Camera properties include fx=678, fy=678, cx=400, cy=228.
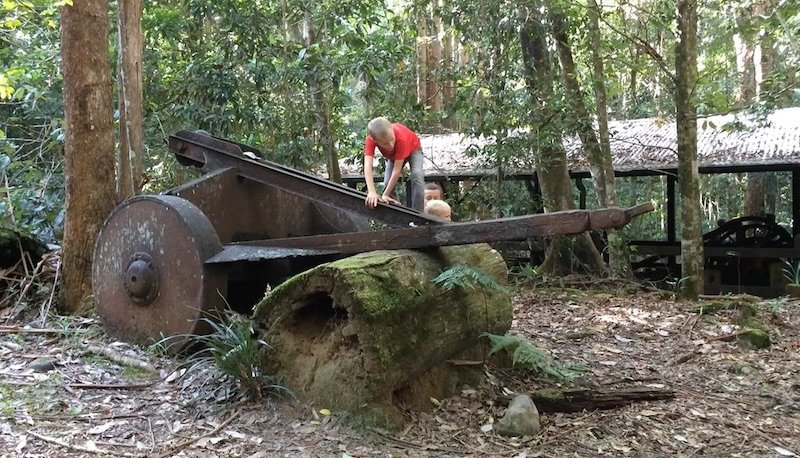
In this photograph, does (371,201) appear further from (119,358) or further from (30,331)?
(30,331)

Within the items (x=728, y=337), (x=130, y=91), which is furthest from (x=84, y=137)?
(x=728, y=337)

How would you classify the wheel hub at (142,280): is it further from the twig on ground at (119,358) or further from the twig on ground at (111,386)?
the twig on ground at (111,386)

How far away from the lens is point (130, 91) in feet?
23.2

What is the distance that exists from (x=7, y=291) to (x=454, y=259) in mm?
4364

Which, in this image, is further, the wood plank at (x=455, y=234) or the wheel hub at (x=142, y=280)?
the wheel hub at (x=142, y=280)

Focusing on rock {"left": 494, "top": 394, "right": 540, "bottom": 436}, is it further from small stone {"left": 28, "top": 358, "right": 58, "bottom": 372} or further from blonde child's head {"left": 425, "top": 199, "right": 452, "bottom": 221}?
small stone {"left": 28, "top": 358, "right": 58, "bottom": 372}

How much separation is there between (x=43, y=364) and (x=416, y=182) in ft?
11.6

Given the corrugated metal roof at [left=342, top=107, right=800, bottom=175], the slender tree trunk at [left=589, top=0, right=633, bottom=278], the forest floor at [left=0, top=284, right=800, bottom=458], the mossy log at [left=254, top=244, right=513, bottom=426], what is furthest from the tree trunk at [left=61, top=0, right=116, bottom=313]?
the slender tree trunk at [left=589, top=0, right=633, bottom=278]

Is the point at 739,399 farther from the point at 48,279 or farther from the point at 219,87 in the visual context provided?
the point at 219,87

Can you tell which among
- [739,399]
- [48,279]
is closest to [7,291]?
[48,279]

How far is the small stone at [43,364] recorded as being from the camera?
4.63 metres

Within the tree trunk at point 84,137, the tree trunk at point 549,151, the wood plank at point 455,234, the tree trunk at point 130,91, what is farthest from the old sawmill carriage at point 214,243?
the tree trunk at point 549,151

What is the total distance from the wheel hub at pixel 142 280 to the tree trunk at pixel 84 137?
1192 millimetres

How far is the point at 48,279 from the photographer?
6449mm
